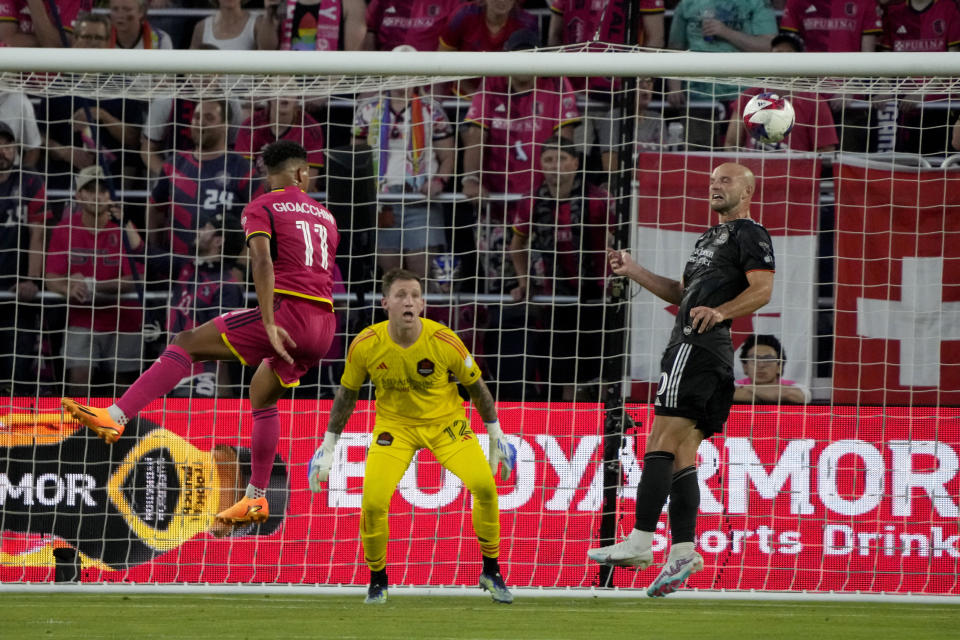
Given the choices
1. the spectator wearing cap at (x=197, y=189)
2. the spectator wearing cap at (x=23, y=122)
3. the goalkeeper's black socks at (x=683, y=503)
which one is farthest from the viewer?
the spectator wearing cap at (x=23, y=122)

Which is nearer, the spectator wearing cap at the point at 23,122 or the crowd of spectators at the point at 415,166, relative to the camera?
the crowd of spectators at the point at 415,166

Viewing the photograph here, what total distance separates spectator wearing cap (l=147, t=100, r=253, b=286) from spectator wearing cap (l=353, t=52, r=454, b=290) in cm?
99

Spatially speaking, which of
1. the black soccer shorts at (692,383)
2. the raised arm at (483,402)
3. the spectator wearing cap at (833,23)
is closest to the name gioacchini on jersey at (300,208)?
the raised arm at (483,402)

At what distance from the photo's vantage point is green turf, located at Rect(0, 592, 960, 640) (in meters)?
5.86

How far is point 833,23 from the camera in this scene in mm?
10383

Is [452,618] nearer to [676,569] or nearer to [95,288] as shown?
[676,569]

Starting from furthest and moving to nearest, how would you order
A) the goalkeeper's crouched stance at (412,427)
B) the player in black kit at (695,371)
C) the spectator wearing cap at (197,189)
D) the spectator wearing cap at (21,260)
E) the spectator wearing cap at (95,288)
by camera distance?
the spectator wearing cap at (21,260), the spectator wearing cap at (197,189), the spectator wearing cap at (95,288), the goalkeeper's crouched stance at (412,427), the player in black kit at (695,371)

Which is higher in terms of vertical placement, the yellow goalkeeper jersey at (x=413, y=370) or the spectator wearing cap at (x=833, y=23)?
the spectator wearing cap at (x=833, y=23)

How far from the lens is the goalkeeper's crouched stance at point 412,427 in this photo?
7.11 metres

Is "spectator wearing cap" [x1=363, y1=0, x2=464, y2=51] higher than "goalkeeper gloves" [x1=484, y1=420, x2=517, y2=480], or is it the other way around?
"spectator wearing cap" [x1=363, y1=0, x2=464, y2=51]

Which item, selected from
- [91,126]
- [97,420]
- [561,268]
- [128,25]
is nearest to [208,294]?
[91,126]

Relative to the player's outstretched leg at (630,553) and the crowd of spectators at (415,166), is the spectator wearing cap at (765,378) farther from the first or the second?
the player's outstretched leg at (630,553)

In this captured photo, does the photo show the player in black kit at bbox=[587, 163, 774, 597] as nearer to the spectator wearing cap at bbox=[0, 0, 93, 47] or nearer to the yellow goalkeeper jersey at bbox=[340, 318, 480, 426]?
the yellow goalkeeper jersey at bbox=[340, 318, 480, 426]

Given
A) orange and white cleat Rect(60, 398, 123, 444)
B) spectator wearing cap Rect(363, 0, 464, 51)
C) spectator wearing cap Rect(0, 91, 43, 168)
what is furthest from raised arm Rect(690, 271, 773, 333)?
spectator wearing cap Rect(0, 91, 43, 168)
